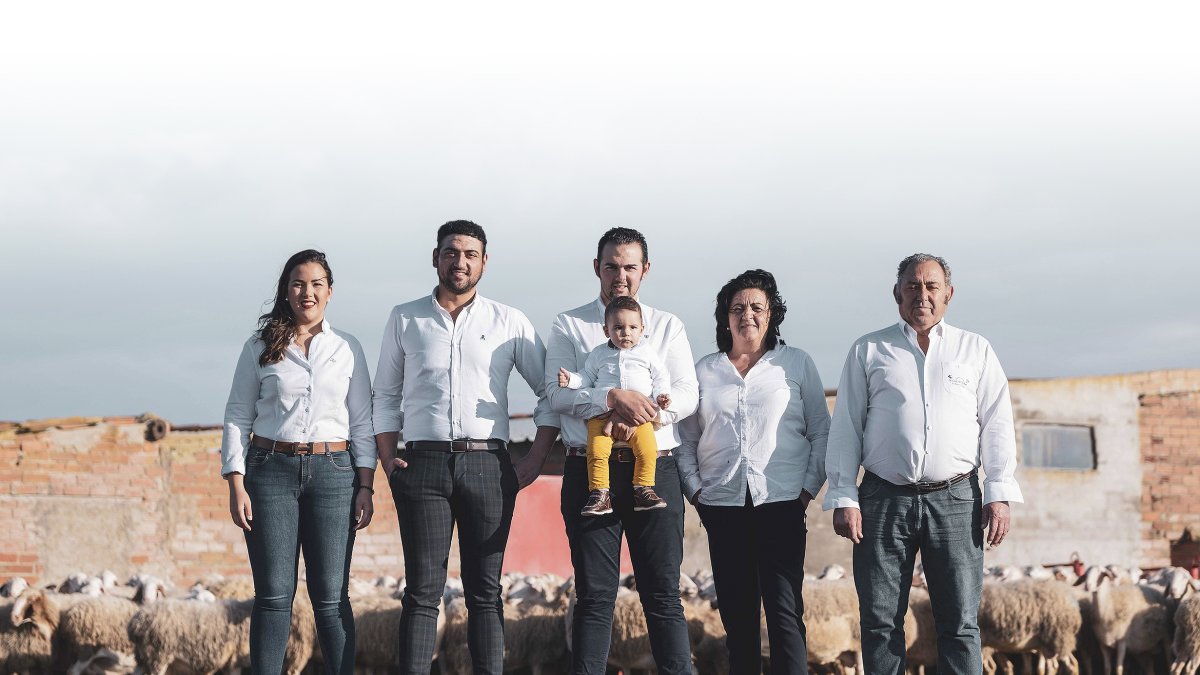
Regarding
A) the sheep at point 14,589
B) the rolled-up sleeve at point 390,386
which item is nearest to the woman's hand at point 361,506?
the rolled-up sleeve at point 390,386

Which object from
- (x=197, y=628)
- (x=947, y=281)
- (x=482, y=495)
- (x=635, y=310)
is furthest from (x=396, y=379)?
(x=197, y=628)

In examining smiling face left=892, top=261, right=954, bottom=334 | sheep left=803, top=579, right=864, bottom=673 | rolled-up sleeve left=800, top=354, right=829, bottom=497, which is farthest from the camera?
sheep left=803, top=579, right=864, bottom=673

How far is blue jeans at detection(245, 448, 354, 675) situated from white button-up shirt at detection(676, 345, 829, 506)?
1.47 metres

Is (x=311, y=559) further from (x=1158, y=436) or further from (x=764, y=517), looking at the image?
(x=1158, y=436)

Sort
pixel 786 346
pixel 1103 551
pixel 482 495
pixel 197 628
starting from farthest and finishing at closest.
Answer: pixel 1103 551 < pixel 197 628 < pixel 786 346 < pixel 482 495

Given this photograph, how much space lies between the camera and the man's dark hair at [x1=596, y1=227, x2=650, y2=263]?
17.1ft

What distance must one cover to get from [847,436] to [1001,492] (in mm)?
633

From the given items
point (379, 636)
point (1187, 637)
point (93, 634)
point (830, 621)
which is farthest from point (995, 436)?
point (93, 634)

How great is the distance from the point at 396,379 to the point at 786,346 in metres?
1.69

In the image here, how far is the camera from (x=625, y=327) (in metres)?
4.95

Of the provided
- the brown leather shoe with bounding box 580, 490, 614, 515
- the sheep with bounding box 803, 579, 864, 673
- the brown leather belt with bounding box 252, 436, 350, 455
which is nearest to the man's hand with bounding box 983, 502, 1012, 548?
the brown leather shoe with bounding box 580, 490, 614, 515

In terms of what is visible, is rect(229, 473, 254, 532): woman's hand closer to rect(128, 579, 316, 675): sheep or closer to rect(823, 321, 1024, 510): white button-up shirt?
rect(823, 321, 1024, 510): white button-up shirt

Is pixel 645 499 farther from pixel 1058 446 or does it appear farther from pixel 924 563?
pixel 1058 446

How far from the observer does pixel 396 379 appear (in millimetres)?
5203
